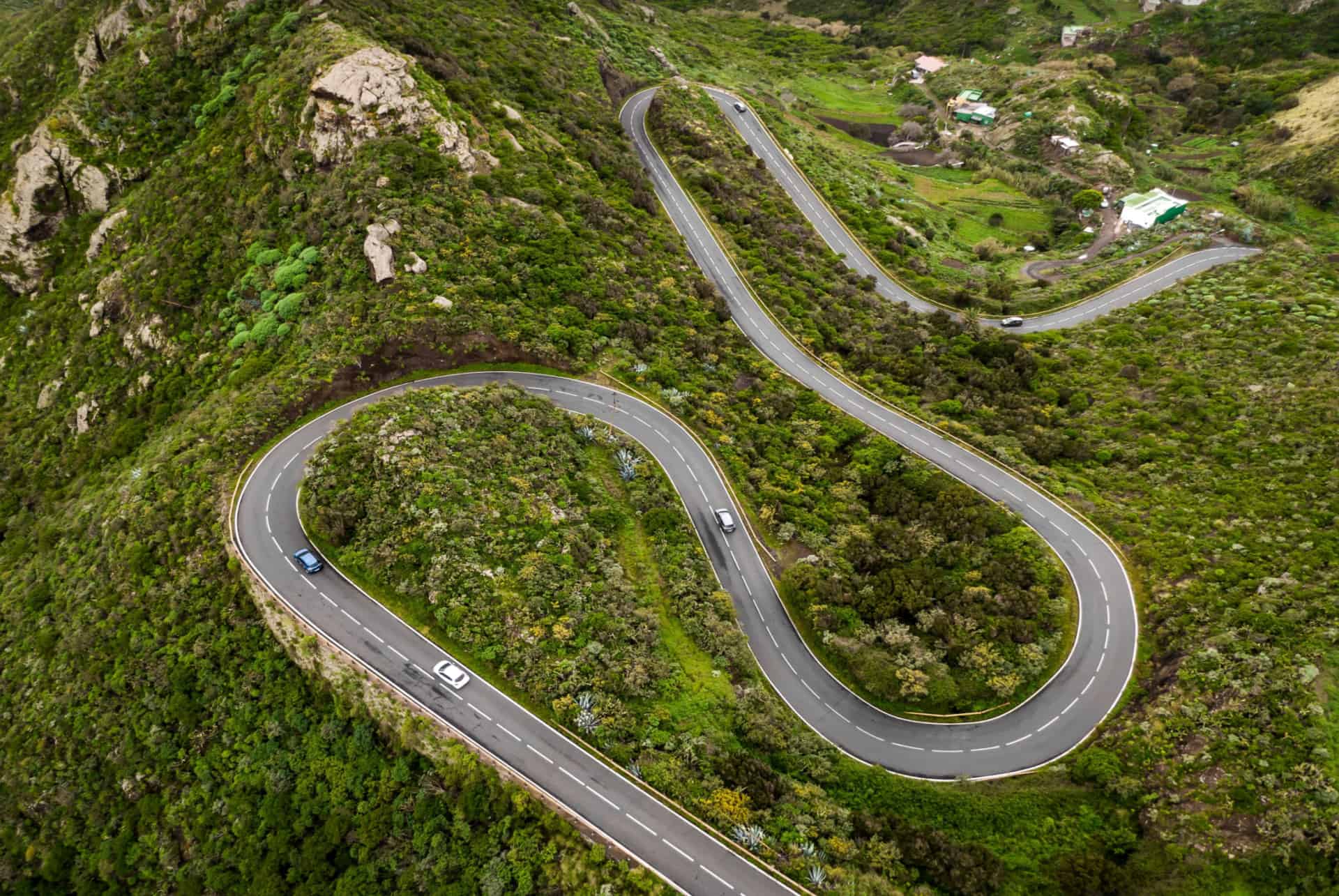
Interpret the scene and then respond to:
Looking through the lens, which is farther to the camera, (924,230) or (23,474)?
(924,230)

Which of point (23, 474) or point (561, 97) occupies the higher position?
point (561, 97)

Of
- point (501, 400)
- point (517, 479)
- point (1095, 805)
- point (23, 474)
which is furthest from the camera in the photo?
point (23, 474)

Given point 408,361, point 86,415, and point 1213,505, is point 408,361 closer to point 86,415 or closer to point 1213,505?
point 86,415

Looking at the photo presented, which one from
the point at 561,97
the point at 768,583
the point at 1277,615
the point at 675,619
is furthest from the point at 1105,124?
the point at 675,619

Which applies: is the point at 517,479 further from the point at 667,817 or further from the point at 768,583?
the point at 667,817

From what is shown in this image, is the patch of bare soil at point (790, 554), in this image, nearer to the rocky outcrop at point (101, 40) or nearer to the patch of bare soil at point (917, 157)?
the patch of bare soil at point (917, 157)

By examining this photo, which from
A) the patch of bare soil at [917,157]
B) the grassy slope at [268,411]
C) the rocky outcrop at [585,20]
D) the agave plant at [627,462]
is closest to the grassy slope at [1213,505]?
the grassy slope at [268,411]

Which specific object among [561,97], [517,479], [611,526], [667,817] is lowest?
[667,817]
